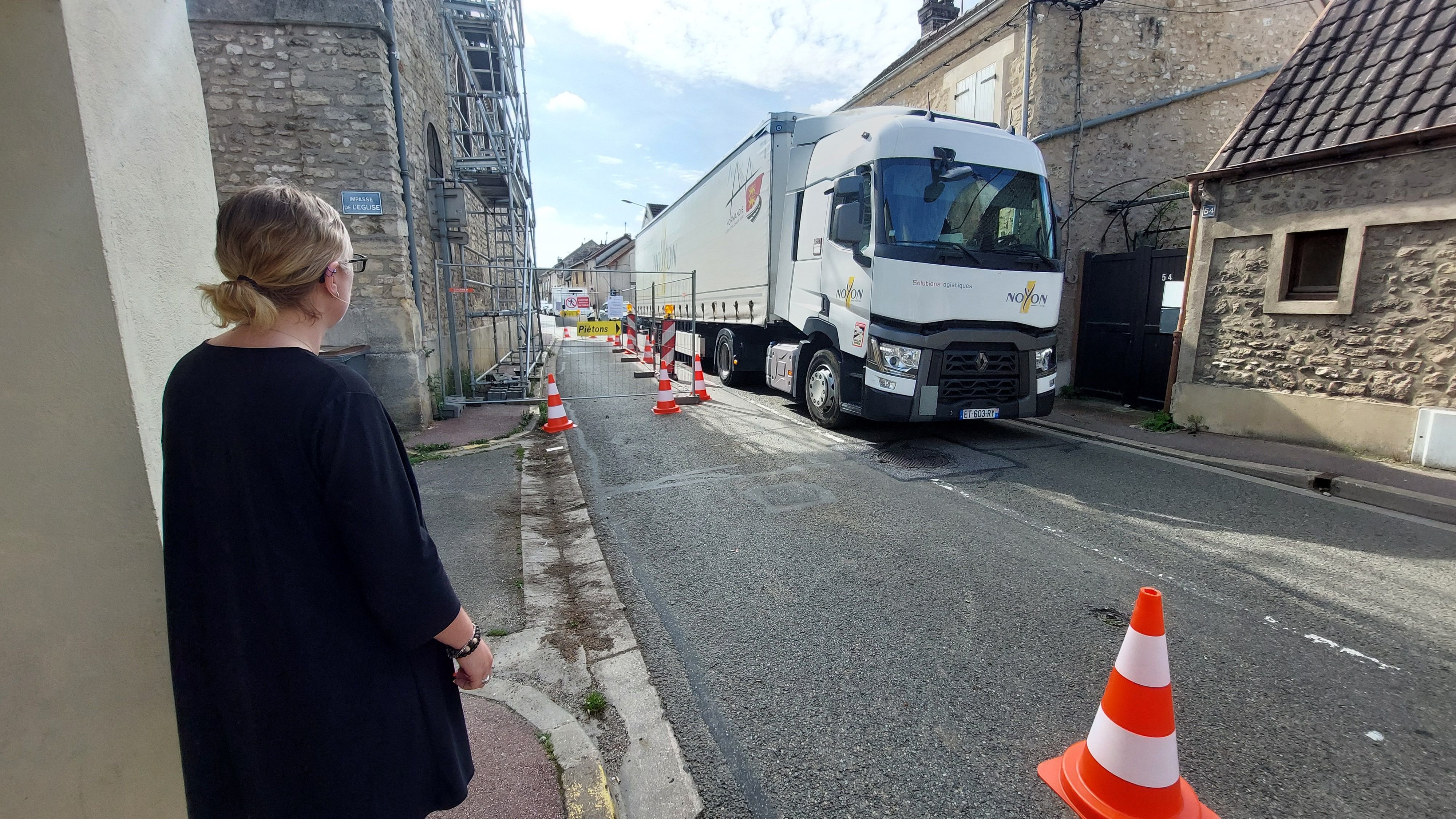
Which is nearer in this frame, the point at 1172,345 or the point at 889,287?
the point at 889,287

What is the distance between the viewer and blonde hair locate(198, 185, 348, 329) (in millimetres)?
1253

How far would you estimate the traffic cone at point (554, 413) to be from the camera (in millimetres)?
8203

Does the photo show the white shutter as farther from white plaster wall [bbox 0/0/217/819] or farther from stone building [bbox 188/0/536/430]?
white plaster wall [bbox 0/0/217/819]

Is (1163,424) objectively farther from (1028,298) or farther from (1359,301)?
(1028,298)

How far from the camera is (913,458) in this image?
666cm

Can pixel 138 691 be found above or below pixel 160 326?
below

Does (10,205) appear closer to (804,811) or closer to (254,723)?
(254,723)

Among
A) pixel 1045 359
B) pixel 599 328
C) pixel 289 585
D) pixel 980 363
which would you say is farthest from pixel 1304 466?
pixel 599 328

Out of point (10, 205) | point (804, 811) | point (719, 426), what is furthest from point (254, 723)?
point (719, 426)

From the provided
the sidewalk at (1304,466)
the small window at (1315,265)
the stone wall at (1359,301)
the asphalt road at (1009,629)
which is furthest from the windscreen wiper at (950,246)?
the small window at (1315,265)

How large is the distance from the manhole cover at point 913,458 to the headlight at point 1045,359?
4.98 feet

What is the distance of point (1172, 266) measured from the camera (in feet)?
29.3

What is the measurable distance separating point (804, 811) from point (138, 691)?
77.4 inches

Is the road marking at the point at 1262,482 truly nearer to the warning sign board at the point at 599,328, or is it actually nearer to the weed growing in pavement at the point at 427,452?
the warning sign board at the point at 599,328
